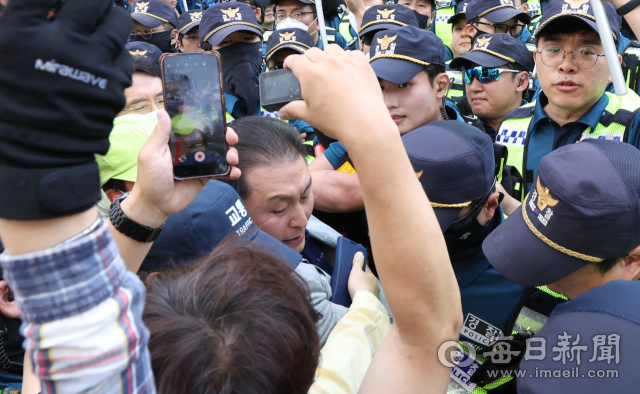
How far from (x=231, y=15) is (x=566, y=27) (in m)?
3.01

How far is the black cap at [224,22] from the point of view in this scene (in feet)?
15.4

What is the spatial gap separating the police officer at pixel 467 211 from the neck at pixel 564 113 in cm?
122

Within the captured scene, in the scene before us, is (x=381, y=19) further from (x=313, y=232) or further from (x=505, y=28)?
(x=313, y=232)

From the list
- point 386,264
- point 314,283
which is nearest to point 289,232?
point 314,283

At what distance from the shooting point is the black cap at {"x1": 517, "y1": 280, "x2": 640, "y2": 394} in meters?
1.11

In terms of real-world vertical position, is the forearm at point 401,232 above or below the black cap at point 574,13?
above

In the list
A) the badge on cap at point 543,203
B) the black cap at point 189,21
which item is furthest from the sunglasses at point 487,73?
the black cap at point 189,21

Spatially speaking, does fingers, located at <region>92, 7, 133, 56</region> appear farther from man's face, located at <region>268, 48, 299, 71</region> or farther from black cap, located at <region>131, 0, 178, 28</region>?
black cap, located at <region>131, 0, 178, 28</region>

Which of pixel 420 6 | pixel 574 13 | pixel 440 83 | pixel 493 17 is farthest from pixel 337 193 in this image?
pixel 420 6

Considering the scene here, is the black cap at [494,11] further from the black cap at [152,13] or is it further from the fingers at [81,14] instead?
the fingers at [81,14]

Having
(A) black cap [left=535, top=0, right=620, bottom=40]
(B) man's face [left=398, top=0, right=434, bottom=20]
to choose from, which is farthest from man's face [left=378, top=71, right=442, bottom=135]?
(B) man's face [left=398, top=0, right=434, bottom=20]

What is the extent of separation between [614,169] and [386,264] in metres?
0.84

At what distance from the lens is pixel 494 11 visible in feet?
17.6

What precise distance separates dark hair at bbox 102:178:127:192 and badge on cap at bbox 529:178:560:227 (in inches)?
61.3
